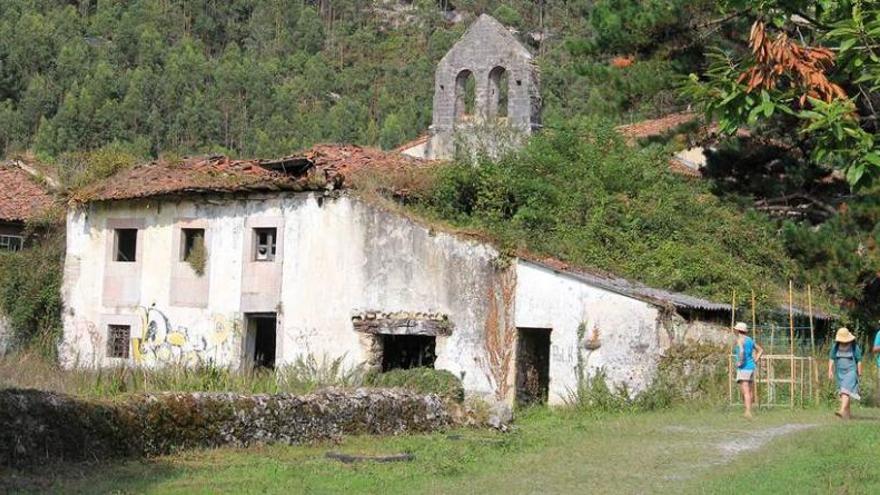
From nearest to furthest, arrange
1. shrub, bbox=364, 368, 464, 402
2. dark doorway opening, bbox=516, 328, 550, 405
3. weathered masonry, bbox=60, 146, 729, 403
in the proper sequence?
shrub, bbox=364, 368, 464, 402 < weathered masonry, bbox=60, 146, 729, 403 < dark doorway opening, bbox=516, 328, 550, 405

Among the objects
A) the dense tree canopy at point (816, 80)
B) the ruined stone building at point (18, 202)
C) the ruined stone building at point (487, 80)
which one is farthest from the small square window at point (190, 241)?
the dense tree canopy at point (816, 80)

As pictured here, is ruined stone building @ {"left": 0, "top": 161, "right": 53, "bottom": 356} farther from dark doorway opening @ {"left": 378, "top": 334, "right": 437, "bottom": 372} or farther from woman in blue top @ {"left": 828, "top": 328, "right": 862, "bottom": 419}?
woman in blue top @ {"left": 828, "top": 328, "right": 862, "bottom": 419}

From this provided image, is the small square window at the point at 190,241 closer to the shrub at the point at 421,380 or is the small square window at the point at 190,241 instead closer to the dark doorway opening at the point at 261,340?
the dark doorway opening at the point at 261,340

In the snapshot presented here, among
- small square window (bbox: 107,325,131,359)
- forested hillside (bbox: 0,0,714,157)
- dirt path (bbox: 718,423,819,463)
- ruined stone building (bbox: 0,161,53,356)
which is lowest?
dirt path (bbox: 718,423,819,463)

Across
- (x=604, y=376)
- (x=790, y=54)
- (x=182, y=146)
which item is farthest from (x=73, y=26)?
(x=790, y=54)

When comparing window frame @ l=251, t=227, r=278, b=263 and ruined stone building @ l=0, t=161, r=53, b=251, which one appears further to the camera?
ruined stone building @ l=0, t=161, r=53, b=251

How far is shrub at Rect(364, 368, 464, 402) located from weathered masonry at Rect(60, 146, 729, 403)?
2.93ft

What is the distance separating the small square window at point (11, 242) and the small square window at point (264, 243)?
29.6 feet

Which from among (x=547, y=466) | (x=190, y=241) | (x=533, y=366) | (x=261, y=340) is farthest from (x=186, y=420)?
(x=190, y=241)

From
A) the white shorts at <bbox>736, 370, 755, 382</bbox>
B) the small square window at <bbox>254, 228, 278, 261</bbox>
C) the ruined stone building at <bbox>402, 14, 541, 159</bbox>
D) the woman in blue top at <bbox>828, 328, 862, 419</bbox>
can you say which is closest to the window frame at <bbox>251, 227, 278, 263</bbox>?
the small square window at <bbox>254, 228, 278, 261</bbox>

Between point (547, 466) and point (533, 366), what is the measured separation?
10615mm

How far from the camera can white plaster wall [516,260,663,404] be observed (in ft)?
67.7

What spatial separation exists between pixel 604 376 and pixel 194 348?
30.3ft

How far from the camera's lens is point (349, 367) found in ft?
77.2
